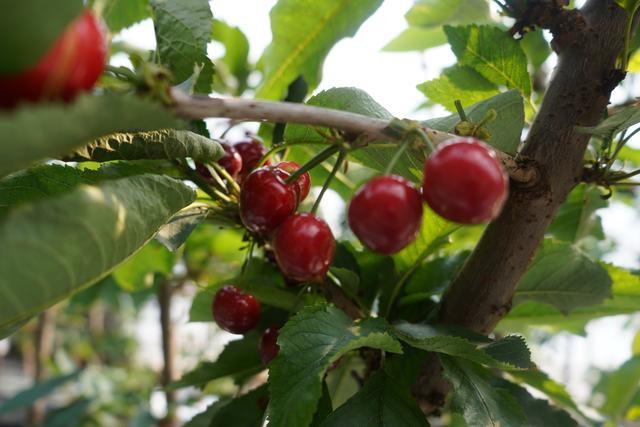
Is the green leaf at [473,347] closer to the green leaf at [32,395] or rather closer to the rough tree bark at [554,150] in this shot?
the rough tree bark at [554,150]

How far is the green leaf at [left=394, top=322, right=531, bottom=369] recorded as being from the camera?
2.06ft

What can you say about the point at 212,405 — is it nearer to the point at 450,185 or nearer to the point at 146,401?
the point at 450,185

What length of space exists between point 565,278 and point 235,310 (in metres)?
0.51

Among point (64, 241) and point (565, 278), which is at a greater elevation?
point (64, 241)

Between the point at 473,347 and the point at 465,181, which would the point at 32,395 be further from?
the point at 465,181

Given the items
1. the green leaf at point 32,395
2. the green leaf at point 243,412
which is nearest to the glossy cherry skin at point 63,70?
the green leaf at point 243,412

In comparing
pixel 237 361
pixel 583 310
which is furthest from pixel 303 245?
pixel 583 310

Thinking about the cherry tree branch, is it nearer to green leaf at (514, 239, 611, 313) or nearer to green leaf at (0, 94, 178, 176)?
green leaf at (0, 94, 178, 176)

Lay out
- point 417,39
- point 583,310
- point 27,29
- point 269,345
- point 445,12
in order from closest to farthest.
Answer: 1. point 27,29
2. point 269,345
3. point 583,310
4. point 445,12
5. point 417,39

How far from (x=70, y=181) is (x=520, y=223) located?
56cm

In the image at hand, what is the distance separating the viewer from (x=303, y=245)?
600 mm

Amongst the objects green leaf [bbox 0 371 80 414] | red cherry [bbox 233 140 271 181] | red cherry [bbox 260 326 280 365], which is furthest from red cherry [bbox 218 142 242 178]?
green leaf [bbox 0 371 80 414]

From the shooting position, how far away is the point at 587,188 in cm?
99

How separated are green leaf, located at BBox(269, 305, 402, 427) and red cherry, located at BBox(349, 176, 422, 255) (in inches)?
5.1
